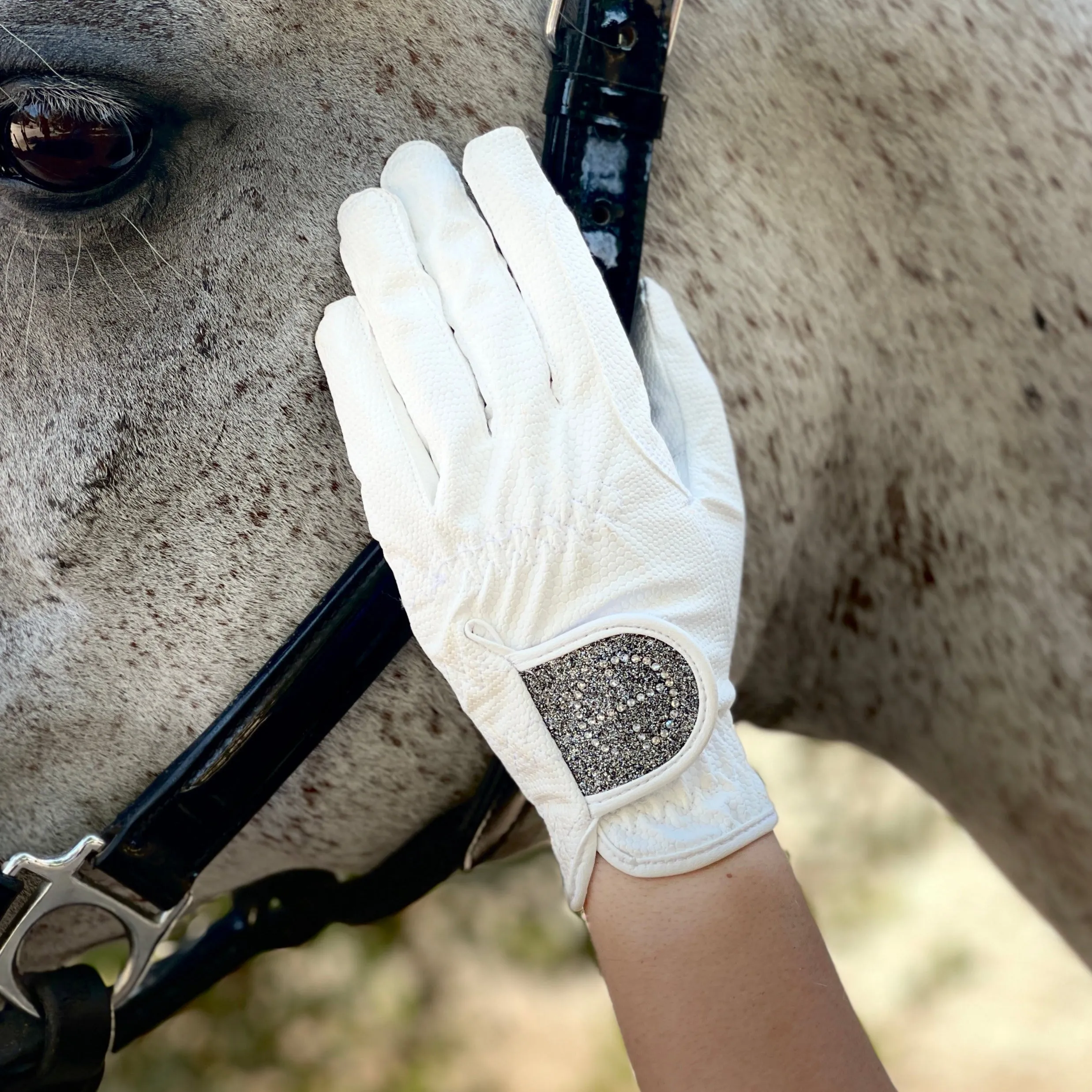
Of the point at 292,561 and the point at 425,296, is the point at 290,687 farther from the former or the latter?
the point at 425,296

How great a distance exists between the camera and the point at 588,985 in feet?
13.3

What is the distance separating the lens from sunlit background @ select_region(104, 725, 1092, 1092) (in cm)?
370

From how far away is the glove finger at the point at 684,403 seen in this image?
94cm

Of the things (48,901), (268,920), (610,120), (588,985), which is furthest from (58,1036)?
(588,985)

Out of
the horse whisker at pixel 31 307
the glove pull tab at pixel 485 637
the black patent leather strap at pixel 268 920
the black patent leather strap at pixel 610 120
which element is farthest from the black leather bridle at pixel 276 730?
the horse whisker at pixel 31 307

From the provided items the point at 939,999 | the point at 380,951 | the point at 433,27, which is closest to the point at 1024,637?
the point at 433,27

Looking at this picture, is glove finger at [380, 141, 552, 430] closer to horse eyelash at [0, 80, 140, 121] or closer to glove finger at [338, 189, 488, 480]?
glove finger at [338, 189, 488, 480]

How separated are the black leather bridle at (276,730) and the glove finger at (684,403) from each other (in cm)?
3

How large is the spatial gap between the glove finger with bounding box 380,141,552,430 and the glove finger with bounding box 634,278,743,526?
133 mm

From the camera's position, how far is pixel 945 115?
980 millimetres

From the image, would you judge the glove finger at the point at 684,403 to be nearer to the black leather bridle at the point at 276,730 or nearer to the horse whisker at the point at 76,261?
the black leather bridle at the point at 276,730

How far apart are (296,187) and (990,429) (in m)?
0.74

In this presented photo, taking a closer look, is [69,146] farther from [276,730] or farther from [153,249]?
[276,730]

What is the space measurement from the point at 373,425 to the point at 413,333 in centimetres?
9
